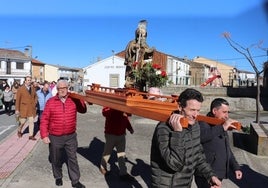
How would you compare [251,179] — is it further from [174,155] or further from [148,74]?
[174,155]

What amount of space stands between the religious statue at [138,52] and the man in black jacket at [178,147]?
4.73 m

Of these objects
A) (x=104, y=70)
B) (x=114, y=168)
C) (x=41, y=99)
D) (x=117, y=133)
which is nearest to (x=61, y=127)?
(x=117, y=133)

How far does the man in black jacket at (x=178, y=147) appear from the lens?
329 cm

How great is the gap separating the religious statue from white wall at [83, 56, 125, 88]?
53759 millimetres

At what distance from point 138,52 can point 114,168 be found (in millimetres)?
2401

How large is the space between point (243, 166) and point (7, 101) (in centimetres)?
1395

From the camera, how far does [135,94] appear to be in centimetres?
455

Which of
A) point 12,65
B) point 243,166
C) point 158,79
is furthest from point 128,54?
point 12,65

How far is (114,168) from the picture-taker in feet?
26.2

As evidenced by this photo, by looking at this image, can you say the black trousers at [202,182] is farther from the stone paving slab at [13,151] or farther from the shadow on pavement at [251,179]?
the stone paving slab at [13,151]

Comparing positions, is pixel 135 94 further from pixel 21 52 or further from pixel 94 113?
pixel 21 52

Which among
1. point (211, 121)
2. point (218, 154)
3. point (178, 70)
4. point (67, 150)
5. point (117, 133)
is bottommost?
point (67, 150)

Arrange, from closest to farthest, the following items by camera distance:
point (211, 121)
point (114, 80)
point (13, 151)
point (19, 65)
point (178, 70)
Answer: point (211, 121) < point (13, 151) < point (114, 80) < point (178, 70) < point (19, 65)

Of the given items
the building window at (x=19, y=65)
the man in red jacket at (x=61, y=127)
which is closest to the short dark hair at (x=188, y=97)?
the man in red jacket at (x=61, y=127)
